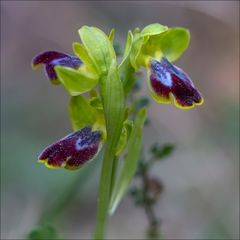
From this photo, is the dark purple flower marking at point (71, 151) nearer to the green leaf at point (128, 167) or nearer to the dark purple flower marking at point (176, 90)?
the green leaf at point (128, 167)

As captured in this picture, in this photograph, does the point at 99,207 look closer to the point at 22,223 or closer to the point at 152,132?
the point at 22,223

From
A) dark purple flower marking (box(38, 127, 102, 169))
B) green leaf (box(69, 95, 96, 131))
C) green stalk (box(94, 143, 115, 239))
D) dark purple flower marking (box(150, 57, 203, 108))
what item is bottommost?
green stalk (box(94, 143, 115, 239))

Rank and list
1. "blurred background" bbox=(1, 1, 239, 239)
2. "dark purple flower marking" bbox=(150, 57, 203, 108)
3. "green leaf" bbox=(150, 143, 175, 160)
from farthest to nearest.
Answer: "blurred background" bbox=(1, 1, 239, 239)
"green leaf" bbox=(150, 143, 175, 160)
"dark purple flower marking" bbox=(150, 57, 203, 108)

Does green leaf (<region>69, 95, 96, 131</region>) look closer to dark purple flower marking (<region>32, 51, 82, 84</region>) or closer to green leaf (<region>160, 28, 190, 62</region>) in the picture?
dark purple flower marking (<region>32, 51, 82, 84</region>)

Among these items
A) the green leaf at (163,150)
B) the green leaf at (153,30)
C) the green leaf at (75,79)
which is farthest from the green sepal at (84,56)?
the green leaf at (163,150)

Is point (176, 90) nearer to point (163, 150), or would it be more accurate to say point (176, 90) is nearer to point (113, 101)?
point (113, 101)

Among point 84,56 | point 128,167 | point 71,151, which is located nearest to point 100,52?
point 84,56

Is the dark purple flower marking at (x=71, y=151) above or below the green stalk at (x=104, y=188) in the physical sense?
above

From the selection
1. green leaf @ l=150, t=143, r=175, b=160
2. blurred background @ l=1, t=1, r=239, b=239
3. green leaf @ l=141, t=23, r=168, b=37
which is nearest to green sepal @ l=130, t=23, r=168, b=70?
green leaf @ l=141, t=23, r=168, b=37
